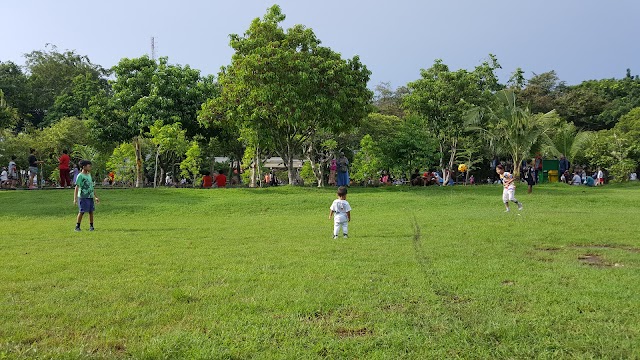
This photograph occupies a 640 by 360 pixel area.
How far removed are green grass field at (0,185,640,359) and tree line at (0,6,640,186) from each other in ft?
44.0

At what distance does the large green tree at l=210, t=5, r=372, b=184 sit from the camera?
23.7 metres

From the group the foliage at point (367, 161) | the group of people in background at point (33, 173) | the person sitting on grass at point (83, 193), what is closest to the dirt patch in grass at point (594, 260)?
the person sitting on grass at point (83, 193)

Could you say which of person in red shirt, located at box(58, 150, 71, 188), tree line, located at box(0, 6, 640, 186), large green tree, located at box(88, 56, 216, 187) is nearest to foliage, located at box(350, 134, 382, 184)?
tree line, located at box(0, 6, 640, 186)

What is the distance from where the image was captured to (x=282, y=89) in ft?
77.0

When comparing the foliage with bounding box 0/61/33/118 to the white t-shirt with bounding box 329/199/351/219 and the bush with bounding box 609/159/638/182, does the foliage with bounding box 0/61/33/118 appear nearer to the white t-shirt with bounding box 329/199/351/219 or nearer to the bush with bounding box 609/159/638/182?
the white t-shirt with bounding box 329/199/351/219

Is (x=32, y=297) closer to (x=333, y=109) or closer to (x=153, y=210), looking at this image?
(x=153, y=210)

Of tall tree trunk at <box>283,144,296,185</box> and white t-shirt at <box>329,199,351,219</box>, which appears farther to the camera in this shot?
tall tree trunk at <box>283,144,296,185</box>

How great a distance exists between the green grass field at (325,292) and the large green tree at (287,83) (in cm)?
1262

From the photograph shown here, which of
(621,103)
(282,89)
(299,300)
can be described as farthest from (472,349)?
(621,103)

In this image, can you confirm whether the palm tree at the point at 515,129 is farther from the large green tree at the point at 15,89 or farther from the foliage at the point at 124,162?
the large green tree at the point at 15,89

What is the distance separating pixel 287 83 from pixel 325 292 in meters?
19.0

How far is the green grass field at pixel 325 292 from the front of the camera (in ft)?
13.3

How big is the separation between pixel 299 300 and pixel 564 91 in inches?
2175

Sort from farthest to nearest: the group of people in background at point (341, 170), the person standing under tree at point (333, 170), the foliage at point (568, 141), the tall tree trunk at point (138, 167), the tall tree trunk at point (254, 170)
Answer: the foliage at point (568, 141) → the tall tree trunk at point (254, 170) → the tall tree trunk at point (138, 167) → the person standing under tree at point (333, 170) → the group of people in background at point (341, 170)
